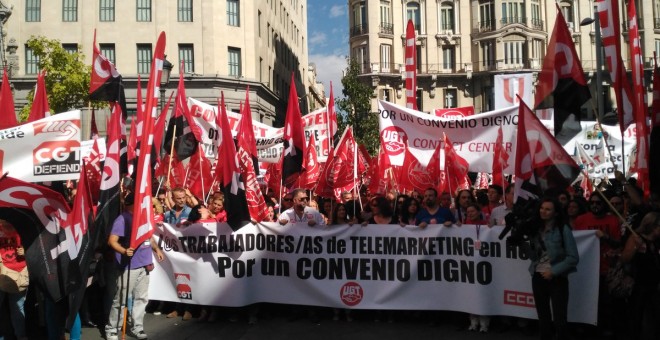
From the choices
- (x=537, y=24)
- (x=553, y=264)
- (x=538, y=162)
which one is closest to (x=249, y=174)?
(x=538, y=162)

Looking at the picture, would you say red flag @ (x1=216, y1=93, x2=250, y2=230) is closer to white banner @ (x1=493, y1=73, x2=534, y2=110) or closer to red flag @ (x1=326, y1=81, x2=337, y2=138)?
red flag @ (x1=326, y1=81, x2=337, y2=138)

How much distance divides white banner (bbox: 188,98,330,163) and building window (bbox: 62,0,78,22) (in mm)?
27783

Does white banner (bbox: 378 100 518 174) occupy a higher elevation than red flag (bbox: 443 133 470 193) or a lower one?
higher

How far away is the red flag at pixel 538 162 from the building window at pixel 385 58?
50.1 meters

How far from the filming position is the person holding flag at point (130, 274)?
6.89 meters

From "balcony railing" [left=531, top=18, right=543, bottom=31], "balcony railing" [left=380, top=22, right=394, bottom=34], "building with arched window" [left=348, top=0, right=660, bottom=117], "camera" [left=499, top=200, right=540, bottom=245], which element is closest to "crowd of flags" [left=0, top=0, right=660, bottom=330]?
"camera" [left=499, top=200, right=540, bottom=245]

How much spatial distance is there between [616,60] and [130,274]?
699 centimetres

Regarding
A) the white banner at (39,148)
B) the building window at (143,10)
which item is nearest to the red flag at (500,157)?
the white banner at (39,148)

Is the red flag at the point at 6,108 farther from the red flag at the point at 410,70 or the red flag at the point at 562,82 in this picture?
the red flag at the point at 562,82

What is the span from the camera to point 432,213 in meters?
8.09

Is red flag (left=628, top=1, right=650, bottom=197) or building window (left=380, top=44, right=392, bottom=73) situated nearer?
red flag (left=628, top=1, right=650, bottom=197)

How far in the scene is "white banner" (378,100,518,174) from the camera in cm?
984

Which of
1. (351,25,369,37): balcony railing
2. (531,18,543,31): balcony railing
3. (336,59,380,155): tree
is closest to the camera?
(336,59,380,155): tree

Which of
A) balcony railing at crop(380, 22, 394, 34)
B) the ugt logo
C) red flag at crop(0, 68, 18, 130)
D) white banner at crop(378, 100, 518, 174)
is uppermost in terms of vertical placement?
balcony railing at crop(380, 22, 394, 34)
